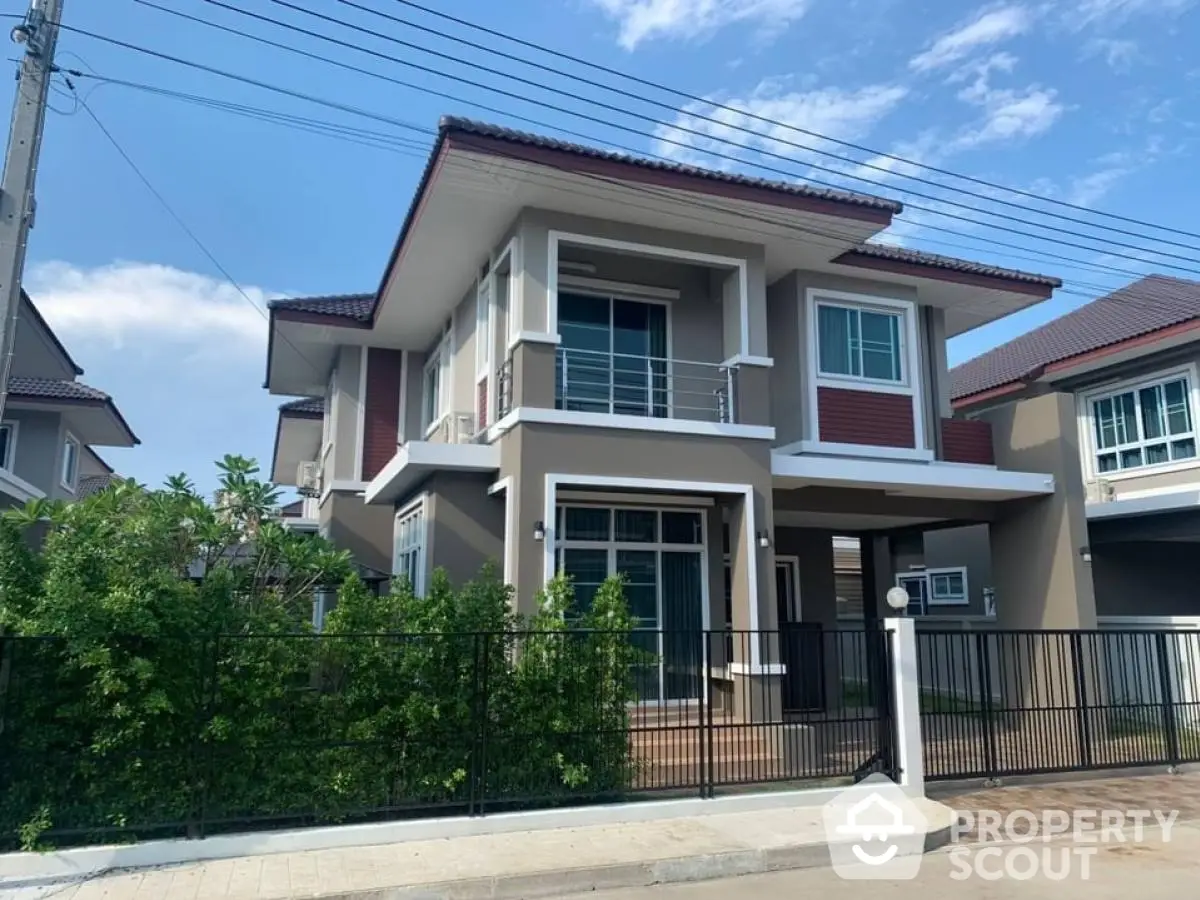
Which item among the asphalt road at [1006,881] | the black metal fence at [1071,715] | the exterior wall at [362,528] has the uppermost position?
Answer: the exterior wall at [362,528]

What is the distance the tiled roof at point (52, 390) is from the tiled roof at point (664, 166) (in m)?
13.8

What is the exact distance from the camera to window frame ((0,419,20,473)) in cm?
1903

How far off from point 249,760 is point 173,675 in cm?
87

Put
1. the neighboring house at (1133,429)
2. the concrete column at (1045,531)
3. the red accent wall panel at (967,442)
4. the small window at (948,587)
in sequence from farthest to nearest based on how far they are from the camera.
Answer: the small window at (948,587) → the neighboring house at (1133,429) → the red accent wall panel at (967,442) → the concrete column at (1045,531)

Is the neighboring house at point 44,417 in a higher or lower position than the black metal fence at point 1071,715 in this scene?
higher

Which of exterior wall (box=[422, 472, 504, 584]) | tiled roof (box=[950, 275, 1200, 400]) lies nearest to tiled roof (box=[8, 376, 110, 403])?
exterior wall (box=[422, 472, 504, 584])

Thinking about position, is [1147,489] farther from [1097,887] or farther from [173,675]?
[173,675]

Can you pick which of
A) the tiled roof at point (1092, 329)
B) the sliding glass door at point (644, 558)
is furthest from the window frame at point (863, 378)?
the tiled roof at point (1092, 329)

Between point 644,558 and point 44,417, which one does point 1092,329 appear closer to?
point 644,558

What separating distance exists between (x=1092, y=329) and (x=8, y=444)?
22.7m

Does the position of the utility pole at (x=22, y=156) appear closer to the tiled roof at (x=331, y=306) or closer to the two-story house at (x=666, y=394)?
the two-story house at (x=666, y=394)

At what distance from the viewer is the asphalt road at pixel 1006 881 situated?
19.8ft

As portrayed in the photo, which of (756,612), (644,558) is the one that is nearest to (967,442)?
(756,612)

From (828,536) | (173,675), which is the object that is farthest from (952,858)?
(828,536)
